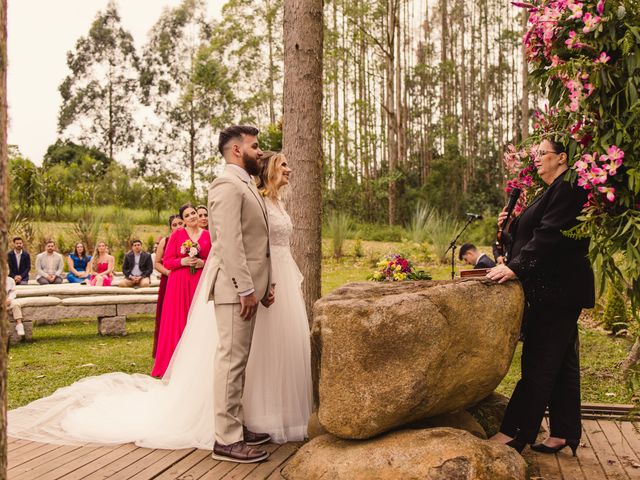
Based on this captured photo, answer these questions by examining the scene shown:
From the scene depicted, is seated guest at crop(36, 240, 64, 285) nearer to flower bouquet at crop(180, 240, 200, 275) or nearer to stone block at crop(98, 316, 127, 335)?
stone block at crop(98, 316, 127, 335)

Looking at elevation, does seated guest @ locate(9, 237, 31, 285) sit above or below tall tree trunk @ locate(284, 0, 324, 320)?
below

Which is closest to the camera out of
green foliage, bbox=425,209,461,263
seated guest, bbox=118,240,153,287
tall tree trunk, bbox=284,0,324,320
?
tall tree trunk, bbox=284,0,324,320

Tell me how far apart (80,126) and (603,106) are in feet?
145

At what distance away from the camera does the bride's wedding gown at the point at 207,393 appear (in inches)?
198

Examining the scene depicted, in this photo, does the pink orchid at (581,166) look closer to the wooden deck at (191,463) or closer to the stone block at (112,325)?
the wooden deck at (191,463)

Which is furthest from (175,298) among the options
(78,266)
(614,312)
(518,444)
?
(78,266)

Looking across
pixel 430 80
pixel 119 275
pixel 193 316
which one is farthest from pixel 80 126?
pixel 193 316

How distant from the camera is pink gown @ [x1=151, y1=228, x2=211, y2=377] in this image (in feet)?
25.2

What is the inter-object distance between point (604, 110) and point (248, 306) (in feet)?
8.43

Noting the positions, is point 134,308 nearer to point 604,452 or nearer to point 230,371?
point 230,371

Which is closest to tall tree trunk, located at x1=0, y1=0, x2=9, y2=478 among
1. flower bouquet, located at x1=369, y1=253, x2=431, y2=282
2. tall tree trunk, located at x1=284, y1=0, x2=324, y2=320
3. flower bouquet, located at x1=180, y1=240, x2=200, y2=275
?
tall tree trunk, located at x1=284, y1=0, x2=324, y2=320

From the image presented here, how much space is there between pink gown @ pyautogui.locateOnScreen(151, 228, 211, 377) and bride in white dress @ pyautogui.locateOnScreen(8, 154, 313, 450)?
6.70 feet

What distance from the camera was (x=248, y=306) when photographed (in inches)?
183

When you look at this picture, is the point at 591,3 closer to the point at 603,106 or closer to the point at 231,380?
the point at 603,106
